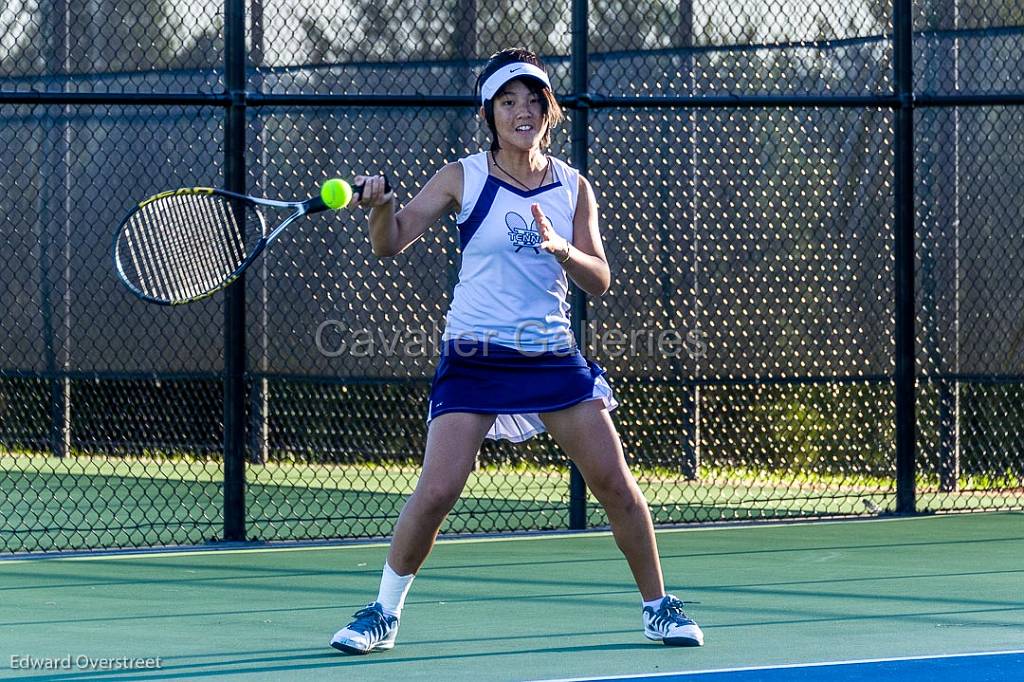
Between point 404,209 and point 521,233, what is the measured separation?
0.31 meters

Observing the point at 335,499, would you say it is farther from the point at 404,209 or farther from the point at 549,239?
the point at 549,239

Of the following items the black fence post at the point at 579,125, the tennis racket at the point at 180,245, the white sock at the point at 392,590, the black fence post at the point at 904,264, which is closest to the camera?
the white sock at the point at 392,590

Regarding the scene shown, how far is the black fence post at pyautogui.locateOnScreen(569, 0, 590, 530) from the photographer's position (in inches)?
269

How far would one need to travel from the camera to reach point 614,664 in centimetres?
421

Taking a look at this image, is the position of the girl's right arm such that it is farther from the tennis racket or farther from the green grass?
the green grass

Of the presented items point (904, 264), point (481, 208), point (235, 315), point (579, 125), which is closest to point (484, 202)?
point (481, 208)

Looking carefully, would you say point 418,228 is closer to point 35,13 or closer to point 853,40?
point 853,40

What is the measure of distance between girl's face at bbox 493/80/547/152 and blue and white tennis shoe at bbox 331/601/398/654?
130 cm

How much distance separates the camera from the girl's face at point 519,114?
4.32m

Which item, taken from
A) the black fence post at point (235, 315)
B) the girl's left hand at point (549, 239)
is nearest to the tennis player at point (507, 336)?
the girl's left hand at point (549, 239)

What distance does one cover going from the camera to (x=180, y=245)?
503cm

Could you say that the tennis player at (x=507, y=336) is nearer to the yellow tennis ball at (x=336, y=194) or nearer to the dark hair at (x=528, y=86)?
the dark hair at (x=528, y=86)

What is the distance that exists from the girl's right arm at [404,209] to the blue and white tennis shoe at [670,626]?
1202mm

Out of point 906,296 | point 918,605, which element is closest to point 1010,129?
point 906,296
